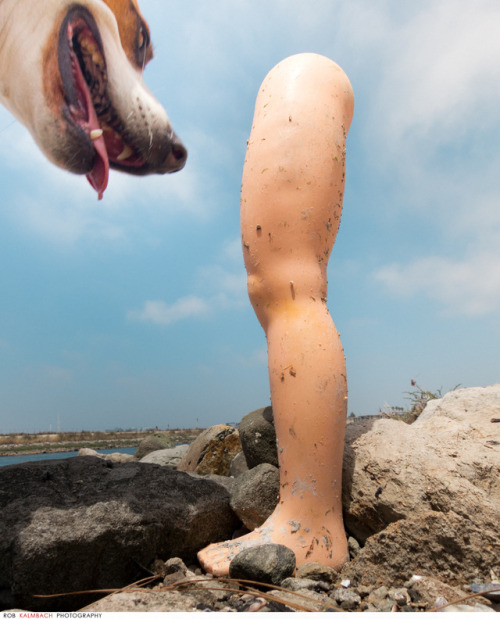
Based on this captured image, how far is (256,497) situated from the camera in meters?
1.84

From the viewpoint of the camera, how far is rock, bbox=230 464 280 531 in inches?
72.2

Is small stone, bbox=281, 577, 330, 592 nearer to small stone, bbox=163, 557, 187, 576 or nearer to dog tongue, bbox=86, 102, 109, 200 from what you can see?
small stone, bbox=163, 557, 187, 576

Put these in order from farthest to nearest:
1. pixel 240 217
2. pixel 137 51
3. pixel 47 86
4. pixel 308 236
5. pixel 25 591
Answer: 1. pixel 137 51
2. pixel 47 86
3. pixel 240 217
4. pixel 308 236
5. pixel 25 591

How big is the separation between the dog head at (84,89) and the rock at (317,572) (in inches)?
98.4

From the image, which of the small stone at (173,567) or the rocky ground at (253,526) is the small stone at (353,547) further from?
the small stone at (173,567)

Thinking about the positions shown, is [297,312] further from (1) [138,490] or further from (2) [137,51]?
(2) [137,51]

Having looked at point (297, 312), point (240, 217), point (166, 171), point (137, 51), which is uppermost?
point (137, 51)

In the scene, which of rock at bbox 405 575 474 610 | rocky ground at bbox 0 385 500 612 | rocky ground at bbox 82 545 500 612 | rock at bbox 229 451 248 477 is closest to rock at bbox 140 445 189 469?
rock at bbox 229 451 248 477

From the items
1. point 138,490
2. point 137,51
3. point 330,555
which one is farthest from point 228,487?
point 137,51

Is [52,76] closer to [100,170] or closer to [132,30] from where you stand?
[100,170]

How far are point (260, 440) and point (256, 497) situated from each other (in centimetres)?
33

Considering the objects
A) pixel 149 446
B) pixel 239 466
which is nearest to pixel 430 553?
pixel 239 466

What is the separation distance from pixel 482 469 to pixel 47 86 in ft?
10.1

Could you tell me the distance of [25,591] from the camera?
4.51 ft
